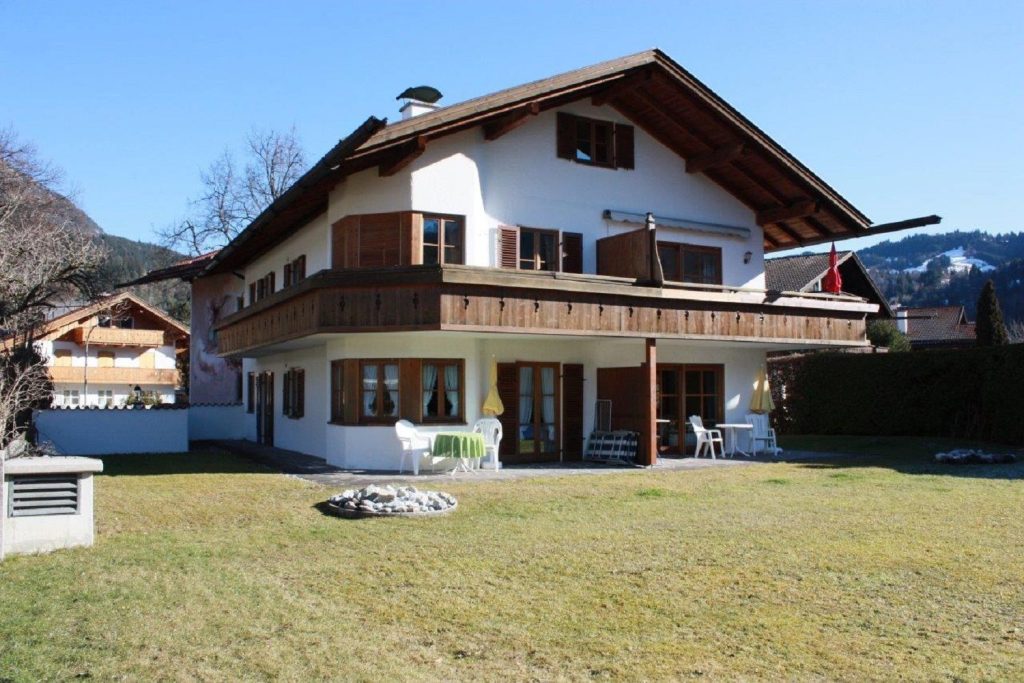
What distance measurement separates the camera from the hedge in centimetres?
2202

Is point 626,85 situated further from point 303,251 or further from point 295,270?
point 295,270

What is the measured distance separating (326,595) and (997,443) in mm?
19616

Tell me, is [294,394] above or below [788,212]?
below

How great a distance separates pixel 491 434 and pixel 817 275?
80.2 feet

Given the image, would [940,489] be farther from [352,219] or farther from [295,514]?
[352,219]

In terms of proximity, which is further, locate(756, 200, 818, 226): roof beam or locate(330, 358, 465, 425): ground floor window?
locate(756, 200, 818, 226): roof beam

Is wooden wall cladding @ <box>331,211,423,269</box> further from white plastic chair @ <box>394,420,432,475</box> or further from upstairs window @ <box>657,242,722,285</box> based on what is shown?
upstairs window @ <box>657,242,722,285</box>

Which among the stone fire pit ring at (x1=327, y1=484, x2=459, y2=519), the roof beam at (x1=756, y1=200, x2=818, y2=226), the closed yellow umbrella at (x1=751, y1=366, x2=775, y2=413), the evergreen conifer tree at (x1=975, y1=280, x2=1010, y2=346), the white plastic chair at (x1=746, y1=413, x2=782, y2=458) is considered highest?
the roof beam at (x1=756, y1=200, x2=818, y2=226)

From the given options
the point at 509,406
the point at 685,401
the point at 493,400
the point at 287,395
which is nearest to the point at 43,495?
the point at 493,400

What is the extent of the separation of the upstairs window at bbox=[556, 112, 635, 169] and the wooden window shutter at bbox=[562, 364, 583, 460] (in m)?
4.48

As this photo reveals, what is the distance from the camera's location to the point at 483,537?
10.0 meters

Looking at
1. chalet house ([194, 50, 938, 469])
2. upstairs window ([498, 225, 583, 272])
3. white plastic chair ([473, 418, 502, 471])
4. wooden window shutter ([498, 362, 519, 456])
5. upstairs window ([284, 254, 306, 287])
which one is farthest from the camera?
upstairs window ([284, 254, 306, 287])

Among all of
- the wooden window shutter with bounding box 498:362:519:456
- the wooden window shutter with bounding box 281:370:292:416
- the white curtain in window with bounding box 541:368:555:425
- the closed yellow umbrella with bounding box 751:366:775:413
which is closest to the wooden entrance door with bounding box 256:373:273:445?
the wooden window shutter with bounding box 281:370:292:416

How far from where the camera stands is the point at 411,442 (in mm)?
16250
